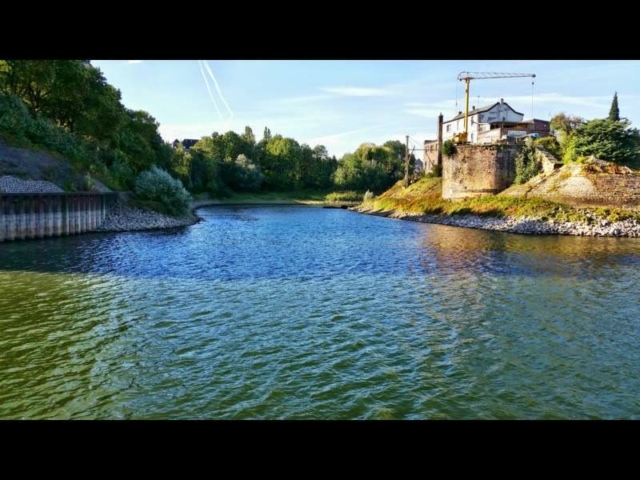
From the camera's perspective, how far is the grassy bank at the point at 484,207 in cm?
5134

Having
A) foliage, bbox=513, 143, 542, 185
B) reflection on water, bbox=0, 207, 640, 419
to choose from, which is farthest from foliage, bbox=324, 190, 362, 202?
reflection on water, bbox=0, 207, 640, 419

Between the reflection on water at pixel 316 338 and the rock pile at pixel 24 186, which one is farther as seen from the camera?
the rock pile at pixel 24 186

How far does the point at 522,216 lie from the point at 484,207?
333 inches

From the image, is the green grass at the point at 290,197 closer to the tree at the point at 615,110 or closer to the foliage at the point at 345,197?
the foliage at the point at 345,197

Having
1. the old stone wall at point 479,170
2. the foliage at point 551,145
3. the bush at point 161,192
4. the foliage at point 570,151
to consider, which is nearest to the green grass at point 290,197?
the old stone wall at point 479,170

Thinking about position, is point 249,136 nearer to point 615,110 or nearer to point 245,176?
point 245,176

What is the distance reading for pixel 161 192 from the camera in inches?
2435

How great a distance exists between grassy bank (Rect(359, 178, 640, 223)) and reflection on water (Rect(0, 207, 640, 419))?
22214 mm

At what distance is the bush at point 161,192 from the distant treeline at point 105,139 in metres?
3.33

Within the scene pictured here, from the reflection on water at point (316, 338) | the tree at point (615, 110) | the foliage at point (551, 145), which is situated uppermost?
the tree at point (615, 110)

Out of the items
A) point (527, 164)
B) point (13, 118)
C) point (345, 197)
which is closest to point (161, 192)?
point (13, 118)

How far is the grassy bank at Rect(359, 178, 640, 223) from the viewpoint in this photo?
51344mm

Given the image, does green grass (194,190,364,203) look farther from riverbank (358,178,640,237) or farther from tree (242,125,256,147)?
riverbank (358,178,640,237)
